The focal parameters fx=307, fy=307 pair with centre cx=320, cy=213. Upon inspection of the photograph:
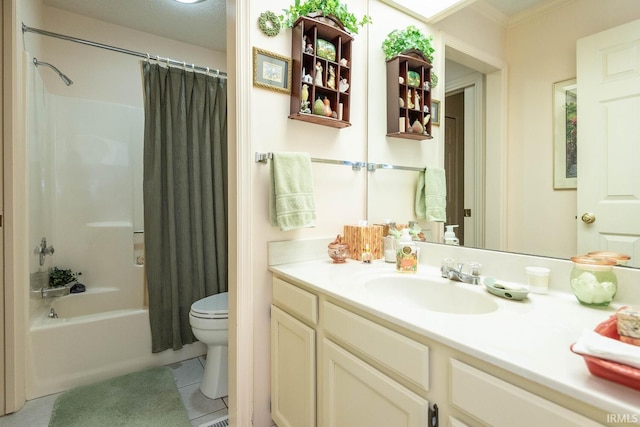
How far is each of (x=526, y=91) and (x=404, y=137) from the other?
1.94 feet

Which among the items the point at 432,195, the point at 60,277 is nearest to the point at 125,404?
the point at 60,277

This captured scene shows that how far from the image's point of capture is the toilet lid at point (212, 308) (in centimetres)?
175

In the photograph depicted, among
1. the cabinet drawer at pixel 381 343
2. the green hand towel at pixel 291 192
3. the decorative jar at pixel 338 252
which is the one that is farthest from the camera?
the decorative jar at pixel 338 252

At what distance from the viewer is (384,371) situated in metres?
0.80

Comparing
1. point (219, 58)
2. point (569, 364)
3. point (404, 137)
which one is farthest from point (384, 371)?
point (219, 58)

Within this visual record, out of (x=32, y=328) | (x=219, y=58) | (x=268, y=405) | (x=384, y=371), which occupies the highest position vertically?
(x=219, y=58)

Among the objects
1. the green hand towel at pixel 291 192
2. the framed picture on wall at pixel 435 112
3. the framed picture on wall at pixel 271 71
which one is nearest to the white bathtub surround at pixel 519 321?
the green hand towel at pixel 291 192

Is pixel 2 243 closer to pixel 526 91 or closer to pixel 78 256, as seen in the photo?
pixel 78 256

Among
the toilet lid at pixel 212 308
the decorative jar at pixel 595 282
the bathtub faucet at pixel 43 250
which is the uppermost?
the decorative jar at pixel 595 282

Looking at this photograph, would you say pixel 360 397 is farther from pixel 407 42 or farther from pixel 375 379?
pixel 407 42

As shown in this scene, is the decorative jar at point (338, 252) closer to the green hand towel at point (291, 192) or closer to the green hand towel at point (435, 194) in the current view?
the green hand towel at point (291, 192)

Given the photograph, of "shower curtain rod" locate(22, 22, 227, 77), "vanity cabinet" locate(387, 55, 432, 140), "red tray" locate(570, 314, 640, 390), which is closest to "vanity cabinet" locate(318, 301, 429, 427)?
"red tray" locate(570, 314, 640, 390)

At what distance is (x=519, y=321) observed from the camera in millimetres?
705

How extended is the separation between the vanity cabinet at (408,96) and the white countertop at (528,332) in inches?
32.0
